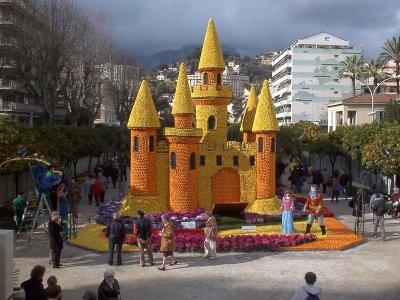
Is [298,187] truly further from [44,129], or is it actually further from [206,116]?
[44,129]

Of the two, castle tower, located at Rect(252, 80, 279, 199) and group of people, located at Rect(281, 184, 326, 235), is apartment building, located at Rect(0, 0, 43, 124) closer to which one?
castle tower, located at Rect(252, 80, 279, 199)

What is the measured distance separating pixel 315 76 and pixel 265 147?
66.3 m

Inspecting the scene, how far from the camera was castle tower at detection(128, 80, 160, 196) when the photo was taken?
→ 75.1 ft

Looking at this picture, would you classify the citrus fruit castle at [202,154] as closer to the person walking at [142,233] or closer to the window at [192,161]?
the window at [192,161]

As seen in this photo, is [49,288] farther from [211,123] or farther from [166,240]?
[211,123]

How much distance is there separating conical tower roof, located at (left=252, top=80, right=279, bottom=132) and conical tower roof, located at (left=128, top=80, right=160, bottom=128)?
4669 millimetres

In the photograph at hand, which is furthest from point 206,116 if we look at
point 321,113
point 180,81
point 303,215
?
point 321,113

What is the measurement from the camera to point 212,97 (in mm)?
24453

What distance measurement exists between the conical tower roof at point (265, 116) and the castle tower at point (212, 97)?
1687mm

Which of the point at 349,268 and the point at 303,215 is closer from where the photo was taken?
the point at 349,268

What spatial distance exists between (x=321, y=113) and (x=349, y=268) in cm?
7291

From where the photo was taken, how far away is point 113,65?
188ft

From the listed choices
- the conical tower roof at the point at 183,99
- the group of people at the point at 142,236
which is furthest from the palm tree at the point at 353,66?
the group of people at the point at 142,236

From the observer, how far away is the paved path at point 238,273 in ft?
42.7
